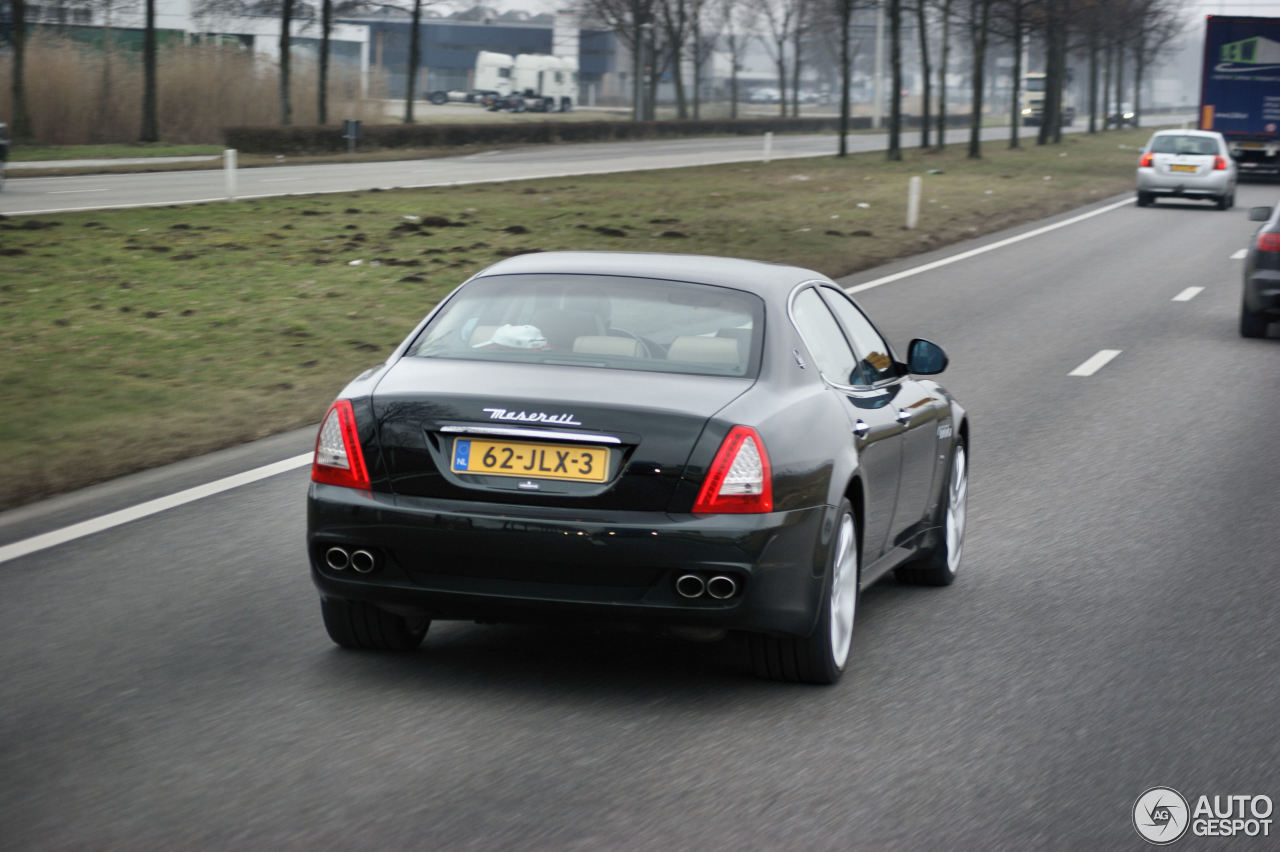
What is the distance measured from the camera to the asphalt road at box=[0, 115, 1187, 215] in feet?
96.4

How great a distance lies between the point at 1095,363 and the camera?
15953 millimetres

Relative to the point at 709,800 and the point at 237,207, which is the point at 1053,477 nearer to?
the point at 709,800

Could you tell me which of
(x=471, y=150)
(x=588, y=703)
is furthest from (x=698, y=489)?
(x=471, y=150)

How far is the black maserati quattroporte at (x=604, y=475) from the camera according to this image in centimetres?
545

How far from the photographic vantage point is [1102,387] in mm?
14422

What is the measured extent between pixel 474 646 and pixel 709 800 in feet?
5.88

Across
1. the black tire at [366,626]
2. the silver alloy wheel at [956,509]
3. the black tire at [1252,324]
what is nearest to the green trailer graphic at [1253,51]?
the black tire at [1252,324]

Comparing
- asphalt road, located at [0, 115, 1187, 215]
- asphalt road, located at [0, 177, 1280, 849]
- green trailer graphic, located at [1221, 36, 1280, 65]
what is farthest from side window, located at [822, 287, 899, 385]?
green trailer graphic, located at [1221, 36, 1280, 65]

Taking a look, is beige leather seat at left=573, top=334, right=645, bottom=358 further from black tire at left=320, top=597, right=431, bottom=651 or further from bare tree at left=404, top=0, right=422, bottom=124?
bare tree at left=404, top=0, right=422, bottom=124

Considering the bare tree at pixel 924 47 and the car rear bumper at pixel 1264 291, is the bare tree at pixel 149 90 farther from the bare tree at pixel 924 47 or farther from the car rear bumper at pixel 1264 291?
the car rear bumper at pixel 1264 291

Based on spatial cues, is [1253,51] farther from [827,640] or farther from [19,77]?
[827,640]

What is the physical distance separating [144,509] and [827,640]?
13.6ft

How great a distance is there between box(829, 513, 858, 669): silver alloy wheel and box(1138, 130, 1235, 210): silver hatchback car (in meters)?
33.8

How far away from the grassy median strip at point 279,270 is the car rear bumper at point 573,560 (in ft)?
13.6
